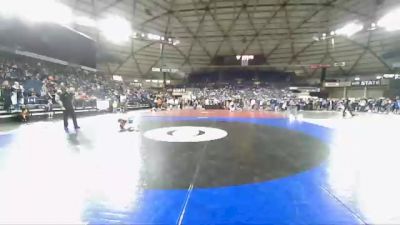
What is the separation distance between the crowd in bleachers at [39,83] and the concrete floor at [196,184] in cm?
677

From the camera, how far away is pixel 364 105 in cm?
2467

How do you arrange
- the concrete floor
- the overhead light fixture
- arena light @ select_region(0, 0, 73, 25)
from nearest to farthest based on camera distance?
1. the concrete floor
2. arena light @ select_region(0, 0, 73, 25)
3. the overhead light fixture

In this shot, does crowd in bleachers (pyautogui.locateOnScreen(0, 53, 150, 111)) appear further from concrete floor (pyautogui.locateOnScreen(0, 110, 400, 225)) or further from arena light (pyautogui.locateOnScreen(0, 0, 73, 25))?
concrete floor (pyautogui.locateOnScreen(0, 110, 400, 225))

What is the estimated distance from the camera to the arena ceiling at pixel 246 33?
23844mm

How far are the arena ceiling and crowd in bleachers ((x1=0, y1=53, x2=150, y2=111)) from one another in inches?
234

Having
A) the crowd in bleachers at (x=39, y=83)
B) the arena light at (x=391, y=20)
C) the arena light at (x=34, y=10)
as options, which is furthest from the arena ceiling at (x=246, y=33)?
the crowd in bleachers at (x=39, y=83)

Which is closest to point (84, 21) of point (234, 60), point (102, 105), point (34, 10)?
point (34, 10)

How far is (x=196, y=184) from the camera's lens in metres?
3.34

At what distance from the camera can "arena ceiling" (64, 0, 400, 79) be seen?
2384cm

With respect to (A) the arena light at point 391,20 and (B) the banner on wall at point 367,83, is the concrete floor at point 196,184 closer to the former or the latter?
(A) the arena light at point 391,20

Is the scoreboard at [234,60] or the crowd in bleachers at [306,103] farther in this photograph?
the scoreboard at [234,60]

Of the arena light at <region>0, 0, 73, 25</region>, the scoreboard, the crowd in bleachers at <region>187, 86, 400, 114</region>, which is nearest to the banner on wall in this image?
the crowd in bleachers at <region>187, 86, 400, 114</region>

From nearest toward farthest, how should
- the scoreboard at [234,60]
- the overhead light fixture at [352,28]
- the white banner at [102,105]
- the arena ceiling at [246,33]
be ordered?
the white banner at [102,105] < the arena ceiling at [246,33] < the overhead light fixture at [352,28] < the scoreboard at [234,60]

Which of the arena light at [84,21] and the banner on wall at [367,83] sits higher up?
the arena light at [84,21]
